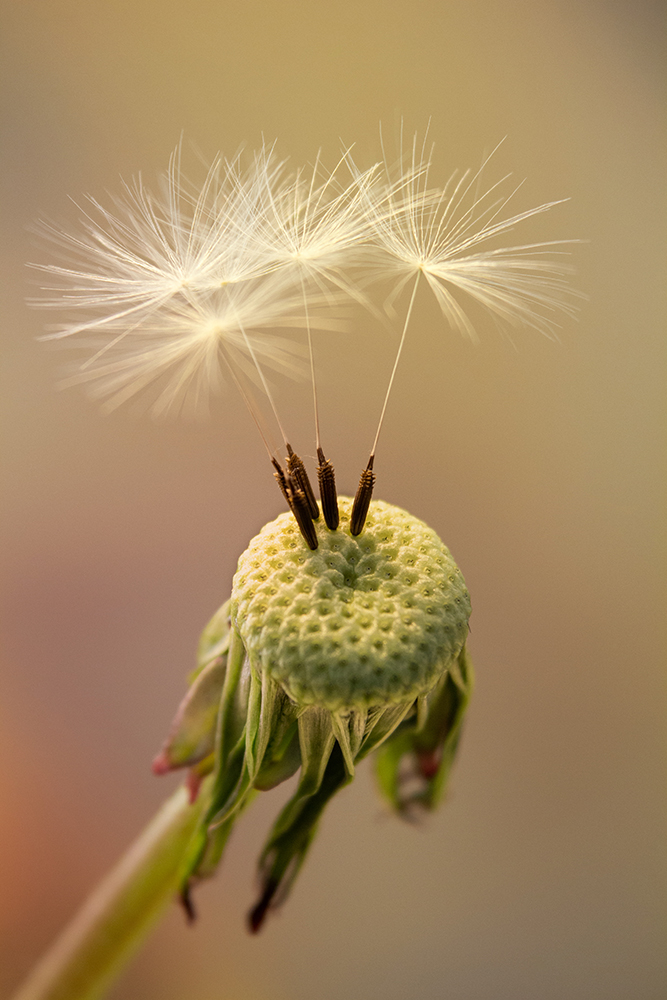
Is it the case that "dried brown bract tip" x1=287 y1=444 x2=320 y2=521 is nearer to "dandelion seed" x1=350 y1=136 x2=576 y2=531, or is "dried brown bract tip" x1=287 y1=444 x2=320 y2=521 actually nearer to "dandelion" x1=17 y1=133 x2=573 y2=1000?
"dandelion" x1=17 y1=133 x2=573 y2=1000

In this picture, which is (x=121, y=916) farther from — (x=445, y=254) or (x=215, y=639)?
(x=445, y=254)

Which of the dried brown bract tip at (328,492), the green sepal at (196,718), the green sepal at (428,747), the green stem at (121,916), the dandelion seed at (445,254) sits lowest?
the green stem at (121,916)

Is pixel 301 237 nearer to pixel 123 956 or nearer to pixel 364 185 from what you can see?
pixel 364 185

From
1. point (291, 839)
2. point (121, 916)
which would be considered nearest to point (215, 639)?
point (291, 839)

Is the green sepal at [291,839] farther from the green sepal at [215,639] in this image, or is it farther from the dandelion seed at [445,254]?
the dandelion seed at [445,254]

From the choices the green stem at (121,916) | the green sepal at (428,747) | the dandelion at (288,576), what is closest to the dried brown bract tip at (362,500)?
the dandelion at (288,576)

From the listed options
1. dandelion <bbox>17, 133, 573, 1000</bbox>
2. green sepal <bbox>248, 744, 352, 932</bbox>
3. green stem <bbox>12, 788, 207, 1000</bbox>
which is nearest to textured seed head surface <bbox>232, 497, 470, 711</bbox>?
dandelion <bbox>17, 133, 573, 1000</bbox>

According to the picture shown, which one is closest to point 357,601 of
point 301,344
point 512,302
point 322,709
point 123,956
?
point 322,709
